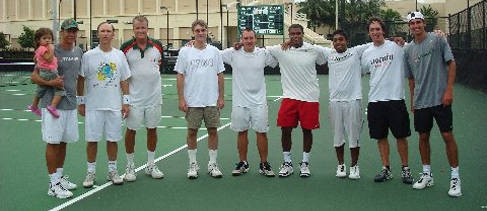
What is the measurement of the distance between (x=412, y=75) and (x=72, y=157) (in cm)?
490

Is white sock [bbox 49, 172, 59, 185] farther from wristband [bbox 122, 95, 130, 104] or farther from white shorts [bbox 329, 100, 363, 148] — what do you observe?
white shorts [bbox 329, 100, 363, 148]

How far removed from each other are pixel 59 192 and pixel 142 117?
4.52 feet

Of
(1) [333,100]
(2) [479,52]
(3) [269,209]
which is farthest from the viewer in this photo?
(2) [479,52]

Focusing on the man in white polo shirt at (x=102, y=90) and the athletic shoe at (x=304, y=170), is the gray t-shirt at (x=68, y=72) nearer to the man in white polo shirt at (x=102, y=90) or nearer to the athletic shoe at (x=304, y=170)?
the man in white polo shirt at (x=102, y=90)

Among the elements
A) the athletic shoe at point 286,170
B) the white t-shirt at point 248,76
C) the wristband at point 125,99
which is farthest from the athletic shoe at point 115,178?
the athletic shoe at point 286,170

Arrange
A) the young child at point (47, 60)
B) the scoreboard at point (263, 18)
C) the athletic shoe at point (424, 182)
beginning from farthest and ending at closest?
the scoreboard at point (263, 18)
the athletic shoe at point (424, 182)
the young child at point (47, 60)

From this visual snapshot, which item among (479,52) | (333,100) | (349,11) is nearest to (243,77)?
(333,100)

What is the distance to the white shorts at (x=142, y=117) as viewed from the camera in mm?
7039

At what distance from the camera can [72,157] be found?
338 inches

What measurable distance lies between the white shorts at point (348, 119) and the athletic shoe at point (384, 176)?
43 centimetres

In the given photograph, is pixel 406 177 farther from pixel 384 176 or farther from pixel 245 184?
pixel 245 184

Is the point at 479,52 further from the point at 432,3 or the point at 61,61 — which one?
the point at 432,3

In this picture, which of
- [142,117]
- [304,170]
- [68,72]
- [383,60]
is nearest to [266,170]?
[304,170]

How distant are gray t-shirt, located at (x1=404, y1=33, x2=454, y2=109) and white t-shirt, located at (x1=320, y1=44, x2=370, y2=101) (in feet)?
2.72
